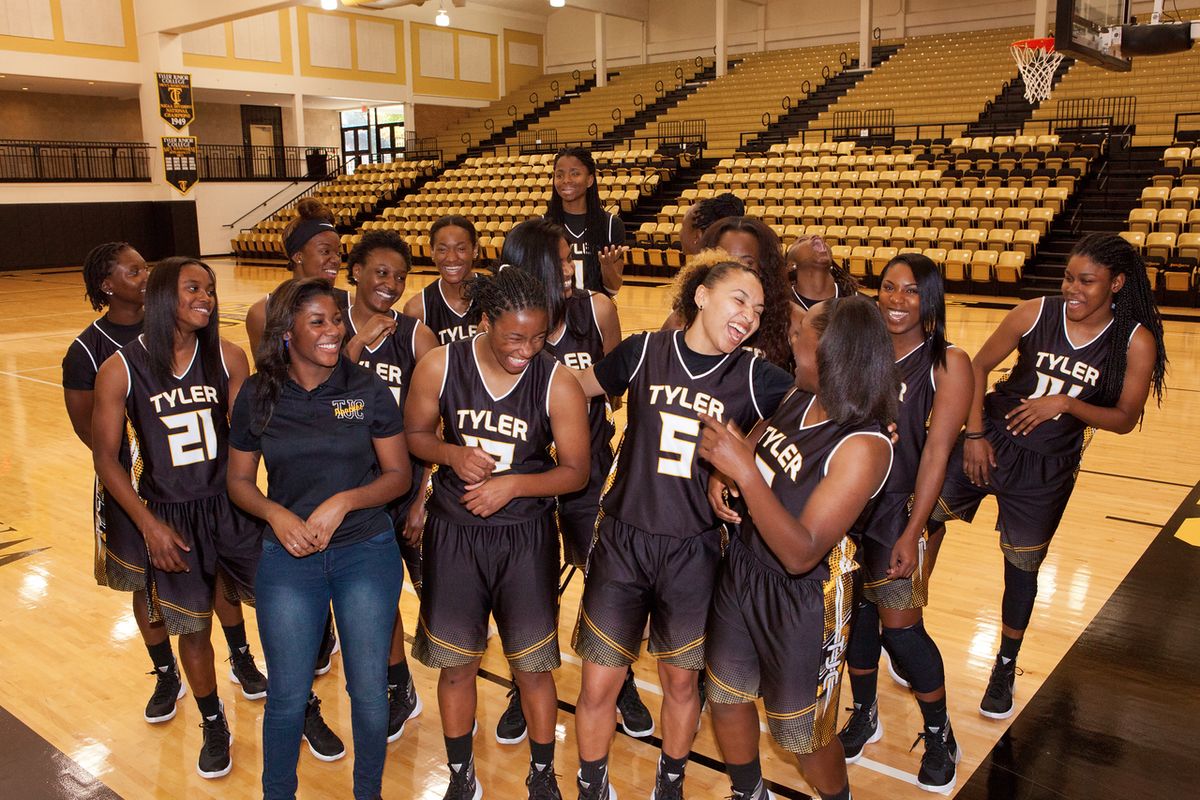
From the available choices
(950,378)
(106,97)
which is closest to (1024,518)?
(950,378)

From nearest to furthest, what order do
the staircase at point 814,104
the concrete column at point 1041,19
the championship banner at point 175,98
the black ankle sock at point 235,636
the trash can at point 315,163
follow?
the black ankle sock at point 235,636 → the concrete column at point 1041,19 → the staircase at point 814,104 → the championship banner at point 175,98 → the trash can at point 315,163

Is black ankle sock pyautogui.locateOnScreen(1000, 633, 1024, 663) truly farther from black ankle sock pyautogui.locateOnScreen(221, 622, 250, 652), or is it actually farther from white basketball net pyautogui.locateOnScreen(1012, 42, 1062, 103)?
white basketball net pyautogui.locateOnScreen(1012, 42, 1062, 103)

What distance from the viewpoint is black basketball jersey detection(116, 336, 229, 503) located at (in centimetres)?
293

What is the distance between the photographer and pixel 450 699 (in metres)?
2.71

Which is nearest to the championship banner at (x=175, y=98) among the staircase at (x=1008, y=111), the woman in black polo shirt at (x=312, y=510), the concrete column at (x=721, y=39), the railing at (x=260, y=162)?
the railing at (x=260, y=162)

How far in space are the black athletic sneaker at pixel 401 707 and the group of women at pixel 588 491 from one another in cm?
1

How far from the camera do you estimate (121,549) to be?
10.6 feet

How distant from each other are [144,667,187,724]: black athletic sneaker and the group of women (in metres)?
0.16

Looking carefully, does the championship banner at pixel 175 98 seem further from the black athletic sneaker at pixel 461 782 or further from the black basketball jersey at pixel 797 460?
the black basketball jersey at pixel 797 460

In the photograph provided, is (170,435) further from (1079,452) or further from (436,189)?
(436,189)

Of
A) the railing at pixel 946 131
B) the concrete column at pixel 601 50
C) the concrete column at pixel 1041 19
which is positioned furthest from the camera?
the concrete column at pixel 601 50

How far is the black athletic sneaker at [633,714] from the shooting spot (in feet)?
10.8

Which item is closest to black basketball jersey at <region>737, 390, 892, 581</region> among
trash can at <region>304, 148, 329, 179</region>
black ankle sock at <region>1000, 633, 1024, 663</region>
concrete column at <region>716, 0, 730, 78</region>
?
black ankle sock at <region>1000, 633, 1024, 663</region>

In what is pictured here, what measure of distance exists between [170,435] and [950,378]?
2447 mm
